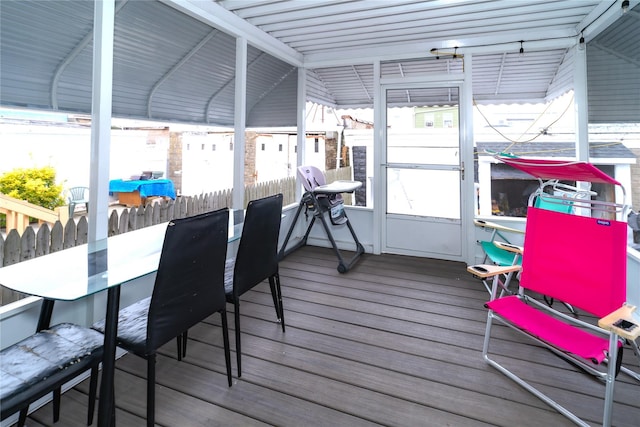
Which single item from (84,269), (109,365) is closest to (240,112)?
(84,269)

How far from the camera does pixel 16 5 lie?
2.21 meters

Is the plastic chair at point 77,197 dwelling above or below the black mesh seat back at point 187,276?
above

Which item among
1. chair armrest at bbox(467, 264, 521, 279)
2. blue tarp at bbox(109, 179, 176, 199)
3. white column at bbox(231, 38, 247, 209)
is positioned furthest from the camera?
blue tarp at bbox(109, 179, 176, 199)

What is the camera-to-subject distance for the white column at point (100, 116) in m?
1.83

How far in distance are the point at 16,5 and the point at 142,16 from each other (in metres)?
0.85

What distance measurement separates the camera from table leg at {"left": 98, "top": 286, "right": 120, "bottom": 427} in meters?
1.24

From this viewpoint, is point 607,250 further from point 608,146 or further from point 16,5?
point 16,5

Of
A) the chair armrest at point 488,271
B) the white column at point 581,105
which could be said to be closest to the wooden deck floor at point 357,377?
the chair armrest at point 488,271

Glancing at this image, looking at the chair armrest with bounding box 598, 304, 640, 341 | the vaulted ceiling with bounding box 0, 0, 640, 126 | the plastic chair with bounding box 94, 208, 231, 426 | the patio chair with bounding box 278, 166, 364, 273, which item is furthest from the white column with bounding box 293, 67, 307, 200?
the chair armrest with bounding box 598, 304, 640, 341

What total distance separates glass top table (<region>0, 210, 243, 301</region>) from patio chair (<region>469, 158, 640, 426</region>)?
6.68 feet

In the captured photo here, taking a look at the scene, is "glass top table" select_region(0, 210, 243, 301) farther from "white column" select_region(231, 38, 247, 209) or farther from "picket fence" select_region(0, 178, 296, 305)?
"white column" select_region(231, 38, 247, 209)

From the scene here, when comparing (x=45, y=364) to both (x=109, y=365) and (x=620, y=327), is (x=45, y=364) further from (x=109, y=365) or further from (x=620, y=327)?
(x=620, y=327)

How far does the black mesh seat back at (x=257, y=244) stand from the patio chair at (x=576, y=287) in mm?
1433

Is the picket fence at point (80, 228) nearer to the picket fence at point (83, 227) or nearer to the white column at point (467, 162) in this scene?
the picket fence at point (83, 227)
